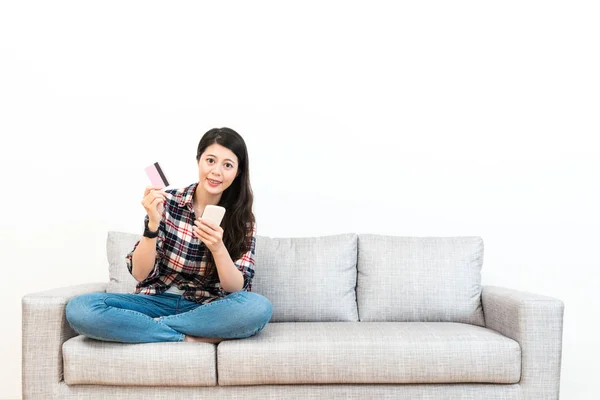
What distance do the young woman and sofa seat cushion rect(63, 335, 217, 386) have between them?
46mm

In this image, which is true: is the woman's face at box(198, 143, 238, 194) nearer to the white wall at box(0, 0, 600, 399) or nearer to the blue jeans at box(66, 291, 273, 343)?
the blue jeans at box(66, 291, 273, 343)

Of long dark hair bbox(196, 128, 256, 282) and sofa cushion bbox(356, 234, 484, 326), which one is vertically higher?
long dark hair bbox(196, 128, 256, 282)

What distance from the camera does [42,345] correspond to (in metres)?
2.22

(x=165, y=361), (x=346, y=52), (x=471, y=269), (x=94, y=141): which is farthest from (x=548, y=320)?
(x=94, y=141)

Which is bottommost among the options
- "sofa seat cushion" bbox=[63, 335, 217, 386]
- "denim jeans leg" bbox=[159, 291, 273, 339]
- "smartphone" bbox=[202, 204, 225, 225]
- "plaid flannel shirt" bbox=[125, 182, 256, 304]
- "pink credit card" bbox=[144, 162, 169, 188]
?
"sofa seat cushion" bbox=[63, 335, 217, 386]

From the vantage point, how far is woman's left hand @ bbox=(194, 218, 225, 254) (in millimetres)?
2252

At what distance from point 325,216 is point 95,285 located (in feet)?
3.66

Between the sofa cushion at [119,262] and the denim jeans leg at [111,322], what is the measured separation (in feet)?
1.32

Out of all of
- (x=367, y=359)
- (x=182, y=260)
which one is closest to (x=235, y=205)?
(x=182, y=260)

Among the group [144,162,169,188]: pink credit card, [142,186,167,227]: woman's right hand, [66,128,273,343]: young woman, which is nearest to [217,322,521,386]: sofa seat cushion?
[66,128,273,343]: young woman

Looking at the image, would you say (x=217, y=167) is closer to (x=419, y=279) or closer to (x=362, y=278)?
(x=362, y=278)

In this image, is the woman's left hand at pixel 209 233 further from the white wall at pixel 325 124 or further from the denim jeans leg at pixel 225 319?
the white wall at pixel 325 124

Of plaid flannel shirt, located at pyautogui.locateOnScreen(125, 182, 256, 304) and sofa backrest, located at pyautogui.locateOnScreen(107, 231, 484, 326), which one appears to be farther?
sofa backrest, located at pyautogui.locateOnScreen(107, 231, 484, 326)

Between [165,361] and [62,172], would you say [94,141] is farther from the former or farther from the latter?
[165,361]
